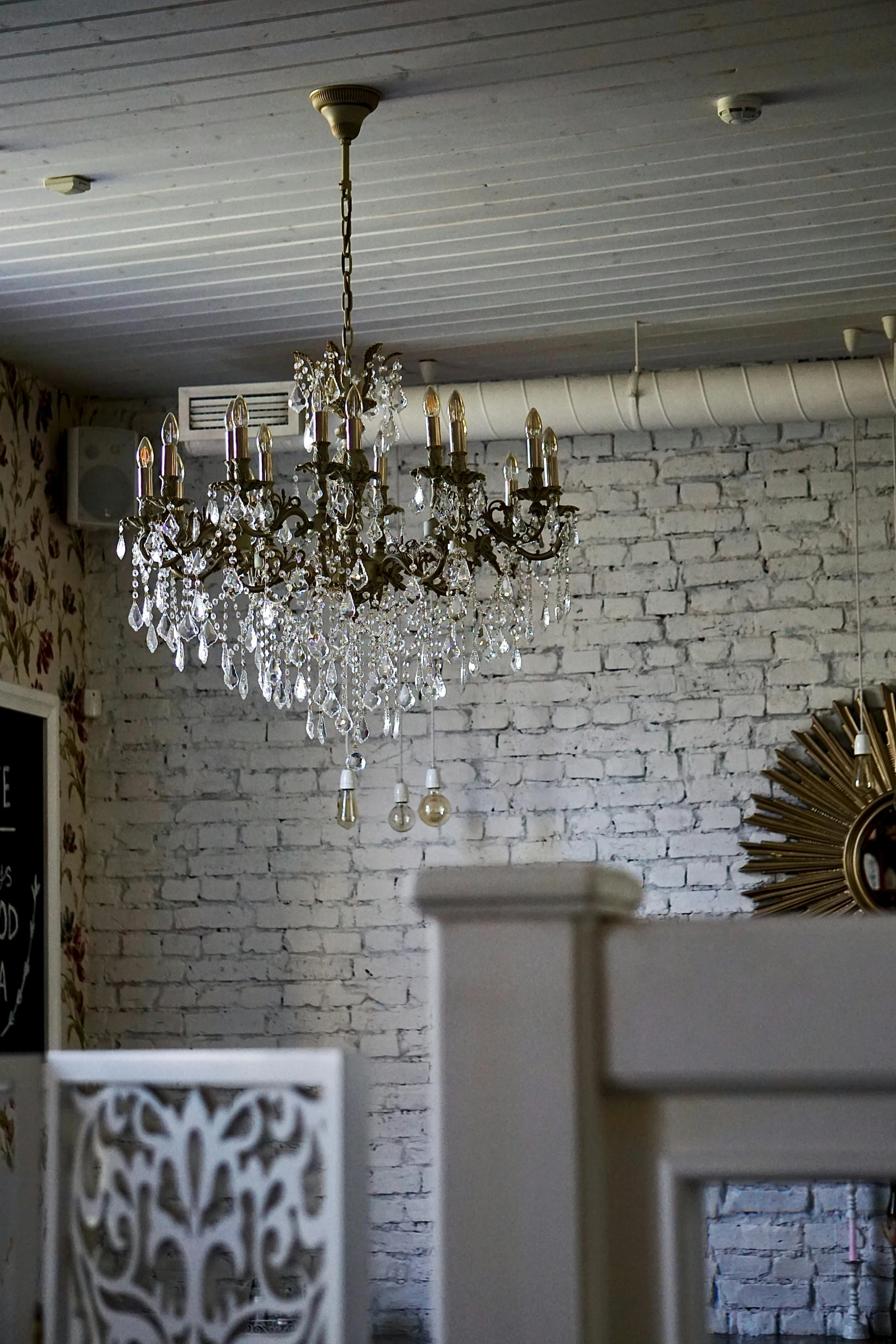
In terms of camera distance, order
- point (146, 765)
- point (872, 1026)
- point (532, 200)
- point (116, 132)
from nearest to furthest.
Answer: point (872, 1026)
point (116, 132)
point (532, 200)
point (146, 765)

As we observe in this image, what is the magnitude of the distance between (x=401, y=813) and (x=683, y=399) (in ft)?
4.80

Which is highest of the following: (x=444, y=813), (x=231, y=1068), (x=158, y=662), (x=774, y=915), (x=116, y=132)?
(x=116, y=132)

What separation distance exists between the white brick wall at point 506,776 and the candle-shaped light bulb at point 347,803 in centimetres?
4

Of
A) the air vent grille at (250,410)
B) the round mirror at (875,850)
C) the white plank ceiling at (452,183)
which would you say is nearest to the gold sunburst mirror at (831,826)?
the round mirror at (875,850)

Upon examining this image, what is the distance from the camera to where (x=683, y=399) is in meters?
4.40

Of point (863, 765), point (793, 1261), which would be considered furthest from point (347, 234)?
point (793, 1261)

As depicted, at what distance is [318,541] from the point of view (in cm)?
287

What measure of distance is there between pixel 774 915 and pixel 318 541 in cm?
224

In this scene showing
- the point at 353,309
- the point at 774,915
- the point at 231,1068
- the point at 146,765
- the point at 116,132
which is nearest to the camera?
the point at 231,1068

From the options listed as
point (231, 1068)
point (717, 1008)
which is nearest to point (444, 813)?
point (231, 1068)

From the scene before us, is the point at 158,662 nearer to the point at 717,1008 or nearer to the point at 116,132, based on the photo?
the point at 116,132

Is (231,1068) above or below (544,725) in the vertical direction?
below

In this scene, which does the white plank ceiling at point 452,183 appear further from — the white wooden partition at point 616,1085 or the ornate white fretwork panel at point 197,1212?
the white wooden partition at point 616,1085

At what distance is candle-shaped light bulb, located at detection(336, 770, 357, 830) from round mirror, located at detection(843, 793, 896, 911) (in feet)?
4.71
